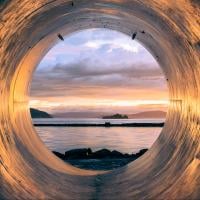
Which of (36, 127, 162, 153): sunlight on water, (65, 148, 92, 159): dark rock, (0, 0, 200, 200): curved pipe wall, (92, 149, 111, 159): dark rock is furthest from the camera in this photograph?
(36, 127, 162, 153): sunlight on water

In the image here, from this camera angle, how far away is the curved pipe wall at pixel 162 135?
→ 7.50 meters

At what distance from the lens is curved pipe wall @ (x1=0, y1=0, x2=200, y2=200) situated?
750 centimetres

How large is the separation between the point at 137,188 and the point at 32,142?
395cm

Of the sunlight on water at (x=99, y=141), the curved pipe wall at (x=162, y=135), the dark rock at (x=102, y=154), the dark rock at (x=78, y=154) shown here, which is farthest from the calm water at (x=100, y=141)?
the curved pipe wall at (x=162, y=135)

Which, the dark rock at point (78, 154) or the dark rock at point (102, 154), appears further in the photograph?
the dark rock at point (102, 154)

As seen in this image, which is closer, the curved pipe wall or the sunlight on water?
the curved pipe wall

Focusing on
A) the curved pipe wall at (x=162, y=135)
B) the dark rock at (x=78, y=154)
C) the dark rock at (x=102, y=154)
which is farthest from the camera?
the dark rock at (x=102, y=154)

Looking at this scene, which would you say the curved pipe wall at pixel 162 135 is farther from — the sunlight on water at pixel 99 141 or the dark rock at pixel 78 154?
the sunlight on water at pixel 99 141

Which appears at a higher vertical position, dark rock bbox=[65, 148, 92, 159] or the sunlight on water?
the sunlight on water

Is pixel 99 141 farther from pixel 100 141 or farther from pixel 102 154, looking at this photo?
pixel 102 154

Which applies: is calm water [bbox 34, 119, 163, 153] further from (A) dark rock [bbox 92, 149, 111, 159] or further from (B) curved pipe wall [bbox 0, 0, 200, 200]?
(B) curved pipe wall [bbox 0, 0, 200, 200]

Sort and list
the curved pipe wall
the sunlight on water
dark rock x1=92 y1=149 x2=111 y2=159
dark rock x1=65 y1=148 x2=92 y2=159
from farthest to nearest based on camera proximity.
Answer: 1. the sunlight on water
2. dark rock x1=92 y1=149 x2=111 y2=159
3. dark rock x1=65 y1=148 x2=92 y2=159
4. the curved pipe wall

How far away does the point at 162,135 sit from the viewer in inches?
517

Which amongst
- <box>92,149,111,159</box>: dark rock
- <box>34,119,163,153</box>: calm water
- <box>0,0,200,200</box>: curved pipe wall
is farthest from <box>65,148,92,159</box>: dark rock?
<box>34,119,163,153</box>: calm water
